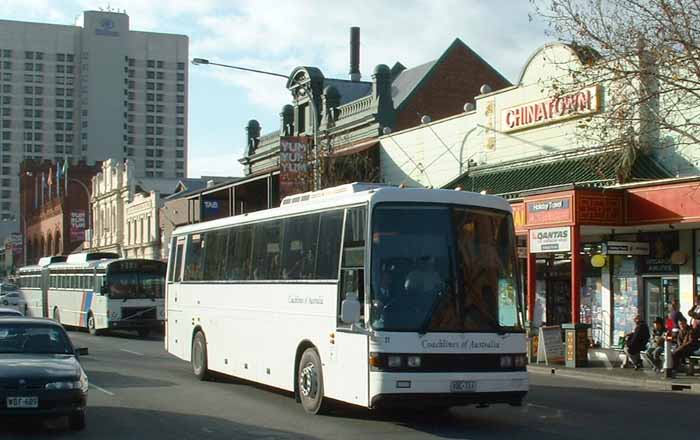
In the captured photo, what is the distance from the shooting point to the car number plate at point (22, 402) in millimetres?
11625

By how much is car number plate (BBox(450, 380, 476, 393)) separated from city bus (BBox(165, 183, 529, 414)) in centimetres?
1

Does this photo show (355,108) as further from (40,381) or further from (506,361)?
(40,381)

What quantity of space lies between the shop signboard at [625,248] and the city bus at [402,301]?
12948 mm

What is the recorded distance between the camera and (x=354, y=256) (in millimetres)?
12820

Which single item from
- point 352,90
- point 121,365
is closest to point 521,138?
point 121,365

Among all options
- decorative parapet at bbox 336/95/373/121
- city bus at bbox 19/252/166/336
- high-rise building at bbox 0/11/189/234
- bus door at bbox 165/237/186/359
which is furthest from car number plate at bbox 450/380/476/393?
high-rise building at bbox 0/11/189/234

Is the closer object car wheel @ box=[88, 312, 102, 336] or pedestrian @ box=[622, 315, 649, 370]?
pedestrian @ box=[622, 315, 649, 370]

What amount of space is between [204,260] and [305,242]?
5019 mm

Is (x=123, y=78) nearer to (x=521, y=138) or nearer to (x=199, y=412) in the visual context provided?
(x=521, y=138)

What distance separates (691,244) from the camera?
81.7ft

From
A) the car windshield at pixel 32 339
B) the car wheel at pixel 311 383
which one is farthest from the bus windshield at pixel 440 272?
the car windshield at pixel 32 339

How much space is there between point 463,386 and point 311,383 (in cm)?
264

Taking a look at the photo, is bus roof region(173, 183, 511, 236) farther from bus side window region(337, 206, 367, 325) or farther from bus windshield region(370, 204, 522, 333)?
bus side window region(337, 206, 367, 325)

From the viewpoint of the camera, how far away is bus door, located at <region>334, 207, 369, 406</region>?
12367 millimetres
